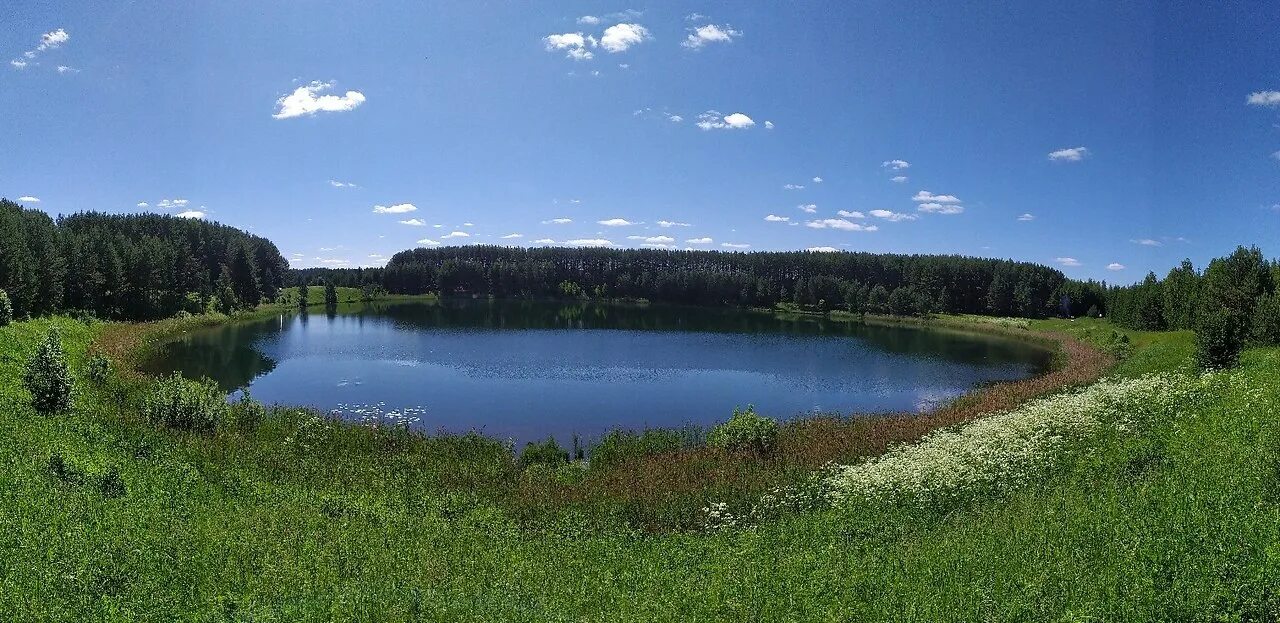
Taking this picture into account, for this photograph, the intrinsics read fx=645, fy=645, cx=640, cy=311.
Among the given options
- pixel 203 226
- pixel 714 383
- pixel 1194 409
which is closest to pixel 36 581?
pixel 1194 409

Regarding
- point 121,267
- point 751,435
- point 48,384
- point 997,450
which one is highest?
point 121,267

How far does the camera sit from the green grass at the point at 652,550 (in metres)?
8.91

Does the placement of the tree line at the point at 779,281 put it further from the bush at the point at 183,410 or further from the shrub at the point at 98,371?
the bush at the point at 183,410

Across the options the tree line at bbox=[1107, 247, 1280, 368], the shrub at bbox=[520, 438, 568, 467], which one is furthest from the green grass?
the tree line at bbox=[1107, 247, 1280, 368]

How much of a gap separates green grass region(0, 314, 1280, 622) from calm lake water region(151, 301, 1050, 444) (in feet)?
54.4

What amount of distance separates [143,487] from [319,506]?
4.00 metres

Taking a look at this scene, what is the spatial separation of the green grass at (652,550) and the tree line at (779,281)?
414 ft

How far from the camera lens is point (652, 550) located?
13977 mm

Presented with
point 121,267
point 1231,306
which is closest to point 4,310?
point 121,267

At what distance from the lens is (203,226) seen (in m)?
128

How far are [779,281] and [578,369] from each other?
4547 inches

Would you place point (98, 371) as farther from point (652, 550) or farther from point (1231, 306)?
point (1231, 306)

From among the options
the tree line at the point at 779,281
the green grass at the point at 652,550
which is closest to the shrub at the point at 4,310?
the green grass at the point at 652,550

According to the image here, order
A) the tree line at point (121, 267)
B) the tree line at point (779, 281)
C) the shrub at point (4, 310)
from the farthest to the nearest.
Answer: the tree line at point (779, 281) < the tree line at point (121, 267) < the shrub at point (4, 310)
